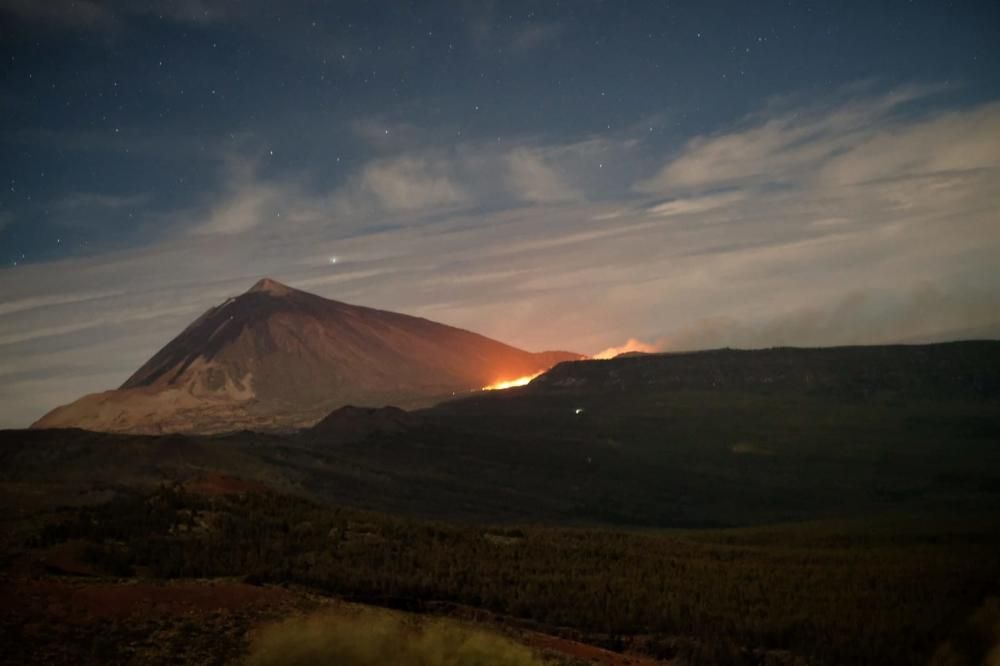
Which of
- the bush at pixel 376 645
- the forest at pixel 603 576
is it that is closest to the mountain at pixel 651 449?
the forest at pixel 603 576

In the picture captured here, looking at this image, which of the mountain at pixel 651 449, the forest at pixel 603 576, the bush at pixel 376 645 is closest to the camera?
the bush at pixel 376 645

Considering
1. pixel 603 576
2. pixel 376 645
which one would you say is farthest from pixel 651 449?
pixel 376 645

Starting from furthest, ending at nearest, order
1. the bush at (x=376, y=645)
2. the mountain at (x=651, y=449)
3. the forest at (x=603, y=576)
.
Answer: the mountain at (x=651, y=449) → the forest at (x=603, y=576) → the bush at (x=376, y=645)

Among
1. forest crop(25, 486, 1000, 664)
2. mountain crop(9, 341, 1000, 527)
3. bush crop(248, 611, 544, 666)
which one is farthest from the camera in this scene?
mountain crop(9, 341, 1000, 527)

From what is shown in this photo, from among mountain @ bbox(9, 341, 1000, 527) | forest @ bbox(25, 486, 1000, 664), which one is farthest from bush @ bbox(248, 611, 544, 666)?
mountain @ bbox(9, 341, 1000, 527)

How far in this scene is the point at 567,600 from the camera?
24.2 m

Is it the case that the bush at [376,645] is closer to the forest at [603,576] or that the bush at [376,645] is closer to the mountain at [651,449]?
the forest at [603,576]

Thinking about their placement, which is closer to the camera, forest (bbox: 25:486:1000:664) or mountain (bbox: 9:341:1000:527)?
forest (bbox: 25:486:1000:664)

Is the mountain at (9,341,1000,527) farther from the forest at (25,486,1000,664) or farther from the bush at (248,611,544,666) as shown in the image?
the bush at (248,611,544,666)

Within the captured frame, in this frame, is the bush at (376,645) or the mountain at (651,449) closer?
the bush at (376,645)

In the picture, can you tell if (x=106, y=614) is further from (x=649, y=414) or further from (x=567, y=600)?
(x=649, y=414)

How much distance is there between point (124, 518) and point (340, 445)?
64.6 meters

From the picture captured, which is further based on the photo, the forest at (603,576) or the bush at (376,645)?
the forest at (603,576)

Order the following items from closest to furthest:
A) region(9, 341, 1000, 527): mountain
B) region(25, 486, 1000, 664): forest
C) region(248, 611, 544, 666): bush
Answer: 1. region(248, 611, 544, 666): bush
2. region(25, 486, 1000, 664): forest
3. region(9, 341, 1000, 527): mountain
